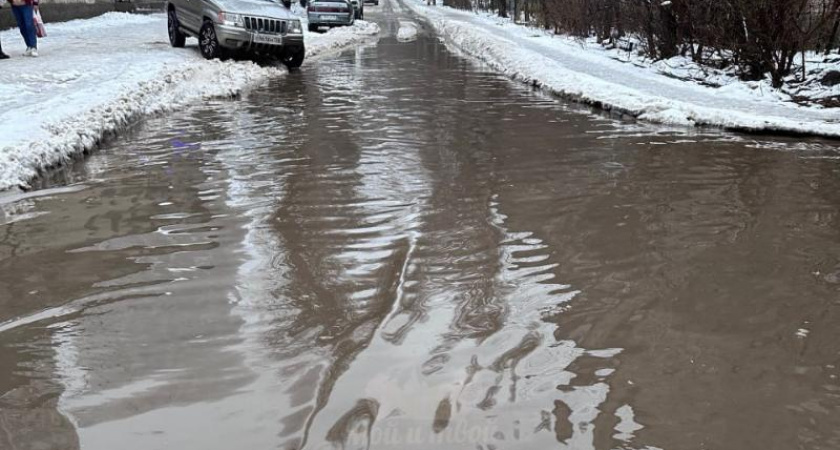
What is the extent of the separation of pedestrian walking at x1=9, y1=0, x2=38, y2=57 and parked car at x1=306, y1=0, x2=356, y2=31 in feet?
60.1

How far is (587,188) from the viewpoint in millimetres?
6445

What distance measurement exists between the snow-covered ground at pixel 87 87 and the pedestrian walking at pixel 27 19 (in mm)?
299

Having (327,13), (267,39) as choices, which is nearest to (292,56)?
(267,39)

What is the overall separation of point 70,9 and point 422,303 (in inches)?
1042

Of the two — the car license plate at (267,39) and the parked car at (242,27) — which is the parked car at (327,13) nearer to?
the parked car at (242,27)

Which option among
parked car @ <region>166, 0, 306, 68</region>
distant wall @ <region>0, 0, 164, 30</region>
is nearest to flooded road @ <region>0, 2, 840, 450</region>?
parked car @ <region>166, 0, 306, 68</region>

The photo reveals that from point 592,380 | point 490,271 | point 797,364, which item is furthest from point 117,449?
point 797,364

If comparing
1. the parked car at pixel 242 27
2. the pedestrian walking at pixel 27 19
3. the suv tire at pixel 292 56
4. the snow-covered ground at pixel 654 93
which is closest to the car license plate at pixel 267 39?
the parked car at pixel 242 27

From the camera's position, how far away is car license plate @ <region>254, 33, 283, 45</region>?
1559cm

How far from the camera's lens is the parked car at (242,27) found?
15281 millimetres

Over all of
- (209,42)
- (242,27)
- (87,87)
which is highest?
(242,27)

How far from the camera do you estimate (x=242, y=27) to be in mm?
15344

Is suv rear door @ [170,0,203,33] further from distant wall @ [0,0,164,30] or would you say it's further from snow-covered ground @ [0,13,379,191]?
distant wall @ [0,0,164,30]

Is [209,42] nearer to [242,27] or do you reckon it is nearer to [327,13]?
[242,27]
